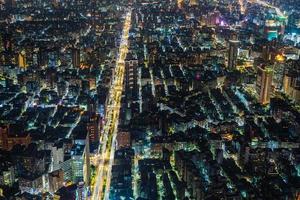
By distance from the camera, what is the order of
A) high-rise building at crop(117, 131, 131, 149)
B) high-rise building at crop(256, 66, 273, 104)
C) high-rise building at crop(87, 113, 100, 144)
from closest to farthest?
high-rise building at crop(117, 131, 131, 149), high-rise building at crop(87, 113, 100, 144), high-rise building at crop(256, 66, 273, 104)

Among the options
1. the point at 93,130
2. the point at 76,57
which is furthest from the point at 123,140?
the point at 76,57

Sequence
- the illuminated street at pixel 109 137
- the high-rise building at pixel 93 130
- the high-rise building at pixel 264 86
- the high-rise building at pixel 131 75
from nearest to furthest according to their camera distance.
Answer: the illuminated street at pixel 109 137, the high-rise building at pixel 93 130, the high-rise building at pixel 264 86, the high-rise building at pixel 131 75

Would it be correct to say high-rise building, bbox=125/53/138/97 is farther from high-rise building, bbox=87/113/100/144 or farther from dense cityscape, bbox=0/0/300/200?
high-rise building, bbox=87/113/100/144

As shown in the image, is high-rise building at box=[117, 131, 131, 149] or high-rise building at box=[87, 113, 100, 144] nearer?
high-rise building at box=[117, 131, 131, 149]

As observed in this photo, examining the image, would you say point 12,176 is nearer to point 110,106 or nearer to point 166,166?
point 166,166

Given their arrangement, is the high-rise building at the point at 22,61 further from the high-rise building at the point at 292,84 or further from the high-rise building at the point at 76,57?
the high-rise building at the point at 292,84

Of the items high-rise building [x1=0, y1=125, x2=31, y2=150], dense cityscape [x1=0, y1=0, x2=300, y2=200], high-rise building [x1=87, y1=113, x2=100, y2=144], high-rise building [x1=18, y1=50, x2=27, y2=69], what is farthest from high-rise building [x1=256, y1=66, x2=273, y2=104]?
high-rise building [x1=18, y1=50, x2=27, y2=69]

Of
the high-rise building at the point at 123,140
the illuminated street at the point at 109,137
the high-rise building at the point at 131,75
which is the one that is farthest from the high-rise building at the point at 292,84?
the high-rise building at the point at 123,140
